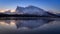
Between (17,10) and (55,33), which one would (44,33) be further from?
(17,10)

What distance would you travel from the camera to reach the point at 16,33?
11.1 feet

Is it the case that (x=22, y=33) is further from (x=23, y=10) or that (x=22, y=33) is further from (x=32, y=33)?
(x=23, y=10)

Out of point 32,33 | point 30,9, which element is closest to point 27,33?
point 32,33

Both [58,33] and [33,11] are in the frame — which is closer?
[58,33]

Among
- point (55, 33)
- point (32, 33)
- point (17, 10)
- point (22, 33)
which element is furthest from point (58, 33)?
point (17, 10)

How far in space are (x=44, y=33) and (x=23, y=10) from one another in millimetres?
2765

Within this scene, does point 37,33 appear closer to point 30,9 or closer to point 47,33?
point 47,33

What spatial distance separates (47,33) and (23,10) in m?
2.75

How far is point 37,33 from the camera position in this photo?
3.38 meters

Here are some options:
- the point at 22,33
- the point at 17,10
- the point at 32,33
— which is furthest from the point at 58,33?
the point at 17,10

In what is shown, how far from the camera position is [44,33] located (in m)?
3.35

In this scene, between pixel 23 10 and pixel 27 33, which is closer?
pixel 27 33

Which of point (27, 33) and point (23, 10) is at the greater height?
point (23, 10)

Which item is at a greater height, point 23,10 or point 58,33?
point 23,10
